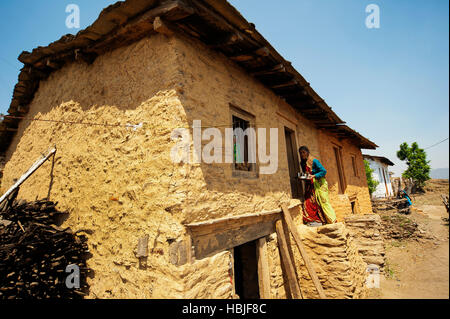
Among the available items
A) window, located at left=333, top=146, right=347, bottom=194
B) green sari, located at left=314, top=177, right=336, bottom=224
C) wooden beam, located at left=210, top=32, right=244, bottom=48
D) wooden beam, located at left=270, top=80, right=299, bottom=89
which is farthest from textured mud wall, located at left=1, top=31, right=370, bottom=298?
window, located at left=333, top=146, right=347, bottom=194

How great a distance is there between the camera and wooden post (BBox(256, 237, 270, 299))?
3898mm

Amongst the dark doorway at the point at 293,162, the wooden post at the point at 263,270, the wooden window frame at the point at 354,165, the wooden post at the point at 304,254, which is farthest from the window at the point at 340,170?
the wooden post at the point at 263,270

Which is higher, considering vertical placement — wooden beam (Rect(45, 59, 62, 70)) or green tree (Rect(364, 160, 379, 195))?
wooden beam (Rect(45, 59, 62, 70))

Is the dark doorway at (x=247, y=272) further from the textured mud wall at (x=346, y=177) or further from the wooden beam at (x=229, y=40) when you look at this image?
the wooden beam at (x=229, y=40)

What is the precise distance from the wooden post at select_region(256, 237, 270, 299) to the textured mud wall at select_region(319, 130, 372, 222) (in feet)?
12.9

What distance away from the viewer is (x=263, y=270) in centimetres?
398

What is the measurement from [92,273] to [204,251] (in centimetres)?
202

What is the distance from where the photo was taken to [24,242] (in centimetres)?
327

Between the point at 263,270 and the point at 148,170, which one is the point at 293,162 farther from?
the point at 148,170

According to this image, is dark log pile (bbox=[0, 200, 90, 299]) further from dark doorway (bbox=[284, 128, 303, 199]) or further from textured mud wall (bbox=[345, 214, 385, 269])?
textured mud wall (bbox=[345, 214, 385, 269])

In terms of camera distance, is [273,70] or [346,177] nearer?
[273,70]

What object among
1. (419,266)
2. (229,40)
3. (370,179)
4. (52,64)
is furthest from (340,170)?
(370,179)

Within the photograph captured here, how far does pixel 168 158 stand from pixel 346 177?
871 centimetres

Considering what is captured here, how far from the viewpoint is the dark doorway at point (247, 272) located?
477 centimetres
